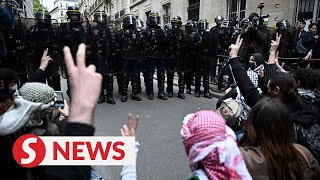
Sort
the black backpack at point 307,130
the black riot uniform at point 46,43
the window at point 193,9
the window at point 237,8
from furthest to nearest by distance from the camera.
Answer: the window at point 193,9
the window at point 237,8
the black riot uniform at point 46,43
the black backpack at point 307,130

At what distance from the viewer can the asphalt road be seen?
11.1 ft

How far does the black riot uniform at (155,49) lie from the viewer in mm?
7159

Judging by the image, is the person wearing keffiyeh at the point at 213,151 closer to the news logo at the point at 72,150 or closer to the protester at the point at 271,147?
the protester at the point at 271,147

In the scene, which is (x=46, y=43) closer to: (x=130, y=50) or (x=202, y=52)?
(x=130, y=50)

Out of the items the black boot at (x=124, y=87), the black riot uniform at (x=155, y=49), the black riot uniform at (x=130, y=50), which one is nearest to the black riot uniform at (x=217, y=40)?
the black riot uniform at (x=155, y=49)

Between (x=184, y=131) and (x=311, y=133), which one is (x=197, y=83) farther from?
(x=184, y=131)

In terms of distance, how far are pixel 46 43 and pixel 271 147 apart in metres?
5.85

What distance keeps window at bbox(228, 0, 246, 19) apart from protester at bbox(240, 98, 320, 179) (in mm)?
11628

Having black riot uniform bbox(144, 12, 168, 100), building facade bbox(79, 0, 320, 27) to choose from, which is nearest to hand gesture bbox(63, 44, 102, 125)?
black riot uniform bbox(144, 12, 168, 100)

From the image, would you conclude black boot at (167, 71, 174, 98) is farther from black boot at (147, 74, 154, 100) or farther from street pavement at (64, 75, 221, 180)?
black boot at (147, 74, 154, 100)

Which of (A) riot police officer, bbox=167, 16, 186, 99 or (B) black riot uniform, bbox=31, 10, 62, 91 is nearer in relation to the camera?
(B) black riot uniform, bbox=31, 10, 62, 91

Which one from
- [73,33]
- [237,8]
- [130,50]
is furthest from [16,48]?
[237,8]

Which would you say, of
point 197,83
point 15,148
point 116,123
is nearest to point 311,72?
point 15,148

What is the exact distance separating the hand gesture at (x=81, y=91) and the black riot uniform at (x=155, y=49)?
20.8ft
